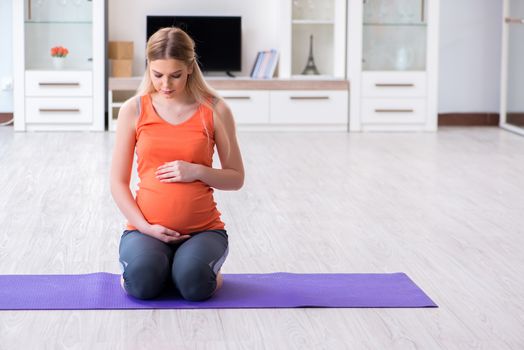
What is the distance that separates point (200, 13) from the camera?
7988 millimetres

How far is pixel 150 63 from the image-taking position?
9.68ft

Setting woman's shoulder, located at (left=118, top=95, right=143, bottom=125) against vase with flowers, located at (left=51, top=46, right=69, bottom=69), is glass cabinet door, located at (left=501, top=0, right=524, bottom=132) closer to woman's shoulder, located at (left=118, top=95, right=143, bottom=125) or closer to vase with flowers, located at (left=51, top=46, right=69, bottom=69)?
vase with flowers, located at (left=51, top=46, right=69, bottom=69)

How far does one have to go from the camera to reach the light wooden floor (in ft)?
8.54

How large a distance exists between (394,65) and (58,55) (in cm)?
254

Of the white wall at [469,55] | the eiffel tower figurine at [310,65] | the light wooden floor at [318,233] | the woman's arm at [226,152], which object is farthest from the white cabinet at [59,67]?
the woman's arm at [226,152]

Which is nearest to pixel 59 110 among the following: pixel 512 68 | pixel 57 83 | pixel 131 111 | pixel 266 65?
pixel 57 83

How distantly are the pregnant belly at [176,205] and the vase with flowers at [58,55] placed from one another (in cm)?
477

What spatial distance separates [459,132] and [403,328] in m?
5.35

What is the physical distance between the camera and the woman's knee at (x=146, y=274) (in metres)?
2.83

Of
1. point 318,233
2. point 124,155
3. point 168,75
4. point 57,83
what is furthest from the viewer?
point 57,83

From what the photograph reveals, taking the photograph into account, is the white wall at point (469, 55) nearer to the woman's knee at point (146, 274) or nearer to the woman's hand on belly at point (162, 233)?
the woman's hand on belly at point (162, 233)

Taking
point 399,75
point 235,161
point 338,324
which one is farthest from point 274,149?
point 338,324

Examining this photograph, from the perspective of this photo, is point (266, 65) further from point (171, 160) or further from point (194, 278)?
point (194, 278)

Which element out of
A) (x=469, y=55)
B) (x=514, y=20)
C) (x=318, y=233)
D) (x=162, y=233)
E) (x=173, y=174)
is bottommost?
(x=318, y=233)
